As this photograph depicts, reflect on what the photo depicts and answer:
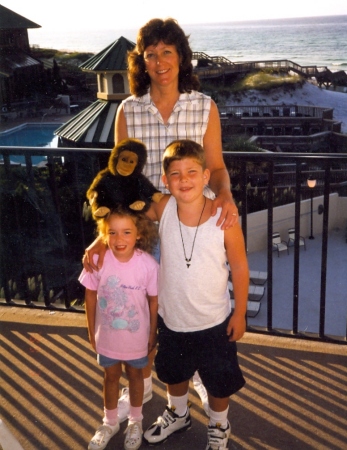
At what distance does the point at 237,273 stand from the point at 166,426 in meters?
0.69

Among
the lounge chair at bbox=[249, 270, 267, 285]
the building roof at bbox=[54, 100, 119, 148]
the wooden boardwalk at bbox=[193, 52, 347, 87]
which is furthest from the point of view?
the wooden boardwalk at bbox=[193, 52, 347, 87]

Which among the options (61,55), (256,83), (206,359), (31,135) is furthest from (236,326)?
(61,55)

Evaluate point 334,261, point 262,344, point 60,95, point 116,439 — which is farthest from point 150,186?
point 60,95

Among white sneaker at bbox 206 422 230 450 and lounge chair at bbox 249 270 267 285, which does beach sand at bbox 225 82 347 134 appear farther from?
white sneaker at bbox 206 422 230 450

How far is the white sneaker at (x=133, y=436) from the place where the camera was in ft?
6.22

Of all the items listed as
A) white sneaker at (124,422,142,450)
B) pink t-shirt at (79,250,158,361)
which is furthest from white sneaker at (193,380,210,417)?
pink t-shirt at (79,250,158,361)

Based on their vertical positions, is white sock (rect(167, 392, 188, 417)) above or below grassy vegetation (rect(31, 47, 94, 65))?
below

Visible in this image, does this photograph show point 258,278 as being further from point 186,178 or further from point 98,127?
point 186,178

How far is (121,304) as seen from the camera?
1.82 meters

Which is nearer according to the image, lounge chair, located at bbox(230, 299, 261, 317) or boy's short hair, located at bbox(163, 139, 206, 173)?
boy's short hair, located at bbox(163, 139, 206, 173)

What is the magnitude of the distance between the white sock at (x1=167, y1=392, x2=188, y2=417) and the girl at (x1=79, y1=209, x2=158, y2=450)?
0.47 feet

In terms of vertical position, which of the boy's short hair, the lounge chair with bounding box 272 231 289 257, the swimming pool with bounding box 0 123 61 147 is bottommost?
the lounge chair with bounding box 272 231 289 257

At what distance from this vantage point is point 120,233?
1746 millimetres

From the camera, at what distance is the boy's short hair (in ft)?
5.39
